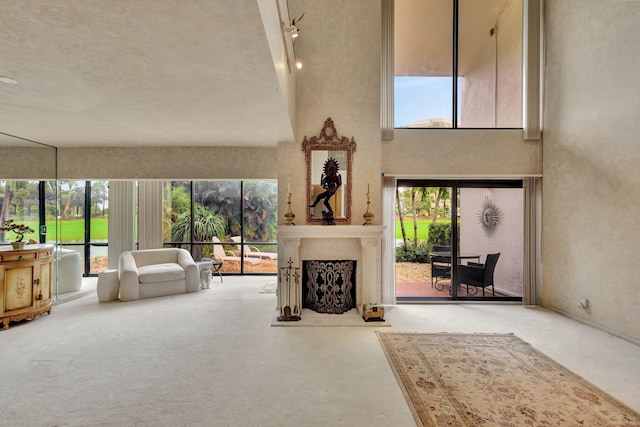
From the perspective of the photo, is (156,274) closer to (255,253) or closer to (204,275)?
(204,275)

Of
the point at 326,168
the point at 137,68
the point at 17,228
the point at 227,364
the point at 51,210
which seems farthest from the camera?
the point at 51,210

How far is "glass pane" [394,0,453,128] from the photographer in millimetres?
4902

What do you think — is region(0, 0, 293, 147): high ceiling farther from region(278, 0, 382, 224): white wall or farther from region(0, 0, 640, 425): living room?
region(278, 0, 382, 224): white wall

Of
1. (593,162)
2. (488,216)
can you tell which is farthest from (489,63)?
(488,216)

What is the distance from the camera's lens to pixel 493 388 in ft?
8.00

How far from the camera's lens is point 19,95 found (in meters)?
2.76

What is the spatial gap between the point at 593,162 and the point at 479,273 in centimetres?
208

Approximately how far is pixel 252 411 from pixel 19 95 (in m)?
3.36

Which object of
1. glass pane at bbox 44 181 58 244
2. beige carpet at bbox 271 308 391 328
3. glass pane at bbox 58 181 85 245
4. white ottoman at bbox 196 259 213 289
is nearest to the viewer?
beige carpet at bbox 271 308 391 328

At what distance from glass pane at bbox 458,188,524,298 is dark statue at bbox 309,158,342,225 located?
7.07ft

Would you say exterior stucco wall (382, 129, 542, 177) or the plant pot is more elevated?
exterior stucco wall (382, 129, 542, 177)

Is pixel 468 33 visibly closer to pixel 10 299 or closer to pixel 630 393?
pixel 630 393

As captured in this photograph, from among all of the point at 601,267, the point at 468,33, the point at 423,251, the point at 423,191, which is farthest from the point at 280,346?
the point at 468,33

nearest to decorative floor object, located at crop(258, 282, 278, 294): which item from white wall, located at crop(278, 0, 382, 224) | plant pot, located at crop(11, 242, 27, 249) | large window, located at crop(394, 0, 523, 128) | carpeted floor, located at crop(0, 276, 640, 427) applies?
carpeted floor, located at crop(0, 276, 640, 427)
